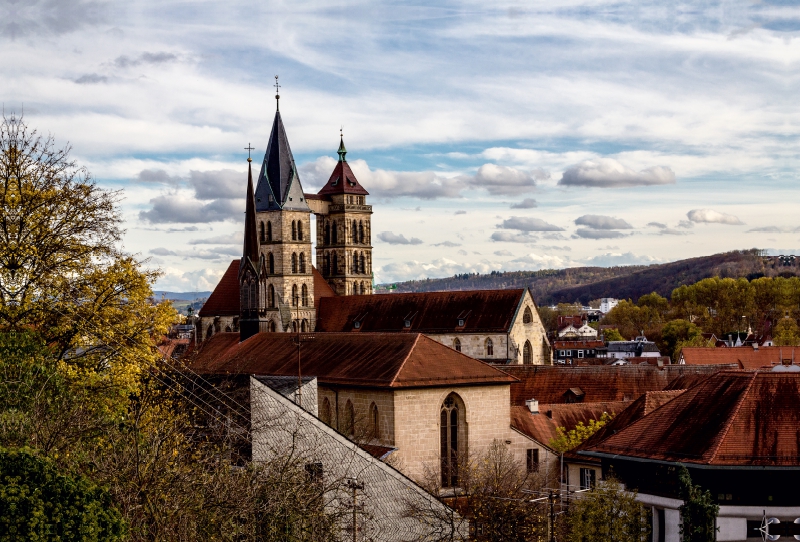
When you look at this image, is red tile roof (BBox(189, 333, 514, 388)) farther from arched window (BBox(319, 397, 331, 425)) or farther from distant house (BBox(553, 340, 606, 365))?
distant house (BBox(553, 340, 606, 365))

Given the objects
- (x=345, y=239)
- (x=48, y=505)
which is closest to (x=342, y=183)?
(x=345, y=239)

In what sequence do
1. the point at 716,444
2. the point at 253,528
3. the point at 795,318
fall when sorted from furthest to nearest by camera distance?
the point at 795,318
the point at 716,444
the point at 253,528

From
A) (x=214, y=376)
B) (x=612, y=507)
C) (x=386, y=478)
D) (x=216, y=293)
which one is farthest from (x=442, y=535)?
(x=216, y=293)

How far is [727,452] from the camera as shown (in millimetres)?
30188

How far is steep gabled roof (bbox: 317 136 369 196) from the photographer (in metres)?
103

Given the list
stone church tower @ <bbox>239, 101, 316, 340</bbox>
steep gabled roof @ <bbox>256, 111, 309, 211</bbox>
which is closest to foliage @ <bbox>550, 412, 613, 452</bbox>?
stone church tower @ <bbox>239, 101, 316, 340</bbox>

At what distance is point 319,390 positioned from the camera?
48094 millimetres

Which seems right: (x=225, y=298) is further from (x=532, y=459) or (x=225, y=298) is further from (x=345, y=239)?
(x=532, y=459)

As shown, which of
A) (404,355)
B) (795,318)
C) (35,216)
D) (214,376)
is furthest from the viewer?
(795,318)

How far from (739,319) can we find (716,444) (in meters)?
151

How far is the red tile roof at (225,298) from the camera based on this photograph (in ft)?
308

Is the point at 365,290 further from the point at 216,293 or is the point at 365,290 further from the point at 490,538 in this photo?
the point at 490,538

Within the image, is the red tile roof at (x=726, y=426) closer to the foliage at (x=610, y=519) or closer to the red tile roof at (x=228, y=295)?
→ the foliage at (x=610, y=519)

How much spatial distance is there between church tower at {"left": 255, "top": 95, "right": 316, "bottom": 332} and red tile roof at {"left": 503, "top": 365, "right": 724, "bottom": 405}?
3401 cm
